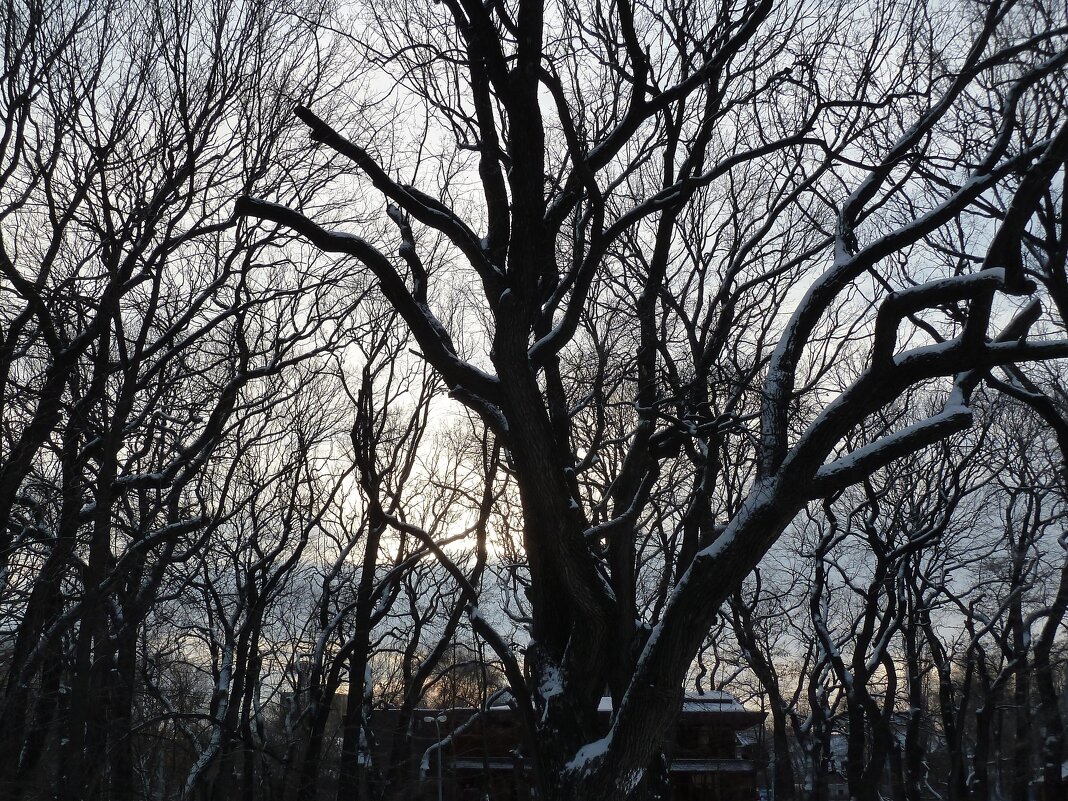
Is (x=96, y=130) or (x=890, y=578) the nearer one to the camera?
(x=96, y=130)

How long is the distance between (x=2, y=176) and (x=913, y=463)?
14.6 metres

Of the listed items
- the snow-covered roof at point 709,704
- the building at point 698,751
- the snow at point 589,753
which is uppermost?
the snow-covered roof at point 709,704

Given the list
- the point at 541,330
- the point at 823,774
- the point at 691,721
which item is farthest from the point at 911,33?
the point at 691,721

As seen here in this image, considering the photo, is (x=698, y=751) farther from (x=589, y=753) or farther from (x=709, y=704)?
(x=589, y=753)

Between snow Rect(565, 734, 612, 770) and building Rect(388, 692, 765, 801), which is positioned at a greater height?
snow Rect(565, 734, 612, 770)

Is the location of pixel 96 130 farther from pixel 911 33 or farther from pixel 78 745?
A: pixel 911 33

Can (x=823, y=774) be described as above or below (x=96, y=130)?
below

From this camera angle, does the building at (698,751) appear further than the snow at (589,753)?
Yes

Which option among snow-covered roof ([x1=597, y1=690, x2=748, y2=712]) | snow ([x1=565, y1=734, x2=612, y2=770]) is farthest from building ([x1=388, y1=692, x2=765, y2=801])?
snow ([x1=565, y1=734, x2=612, y2=770])

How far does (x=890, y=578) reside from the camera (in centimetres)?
1537

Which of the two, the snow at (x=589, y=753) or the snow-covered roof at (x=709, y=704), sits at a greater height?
the snow-covered roof at (x=709, y=704)

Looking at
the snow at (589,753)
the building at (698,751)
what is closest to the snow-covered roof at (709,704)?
the building at (698,751)

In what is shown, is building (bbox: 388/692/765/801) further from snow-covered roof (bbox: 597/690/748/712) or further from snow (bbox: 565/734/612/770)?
snow (bbox: 565/734/612/770)

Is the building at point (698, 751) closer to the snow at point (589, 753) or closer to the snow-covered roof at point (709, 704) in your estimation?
the snow-covered roof at point (709, 704)
